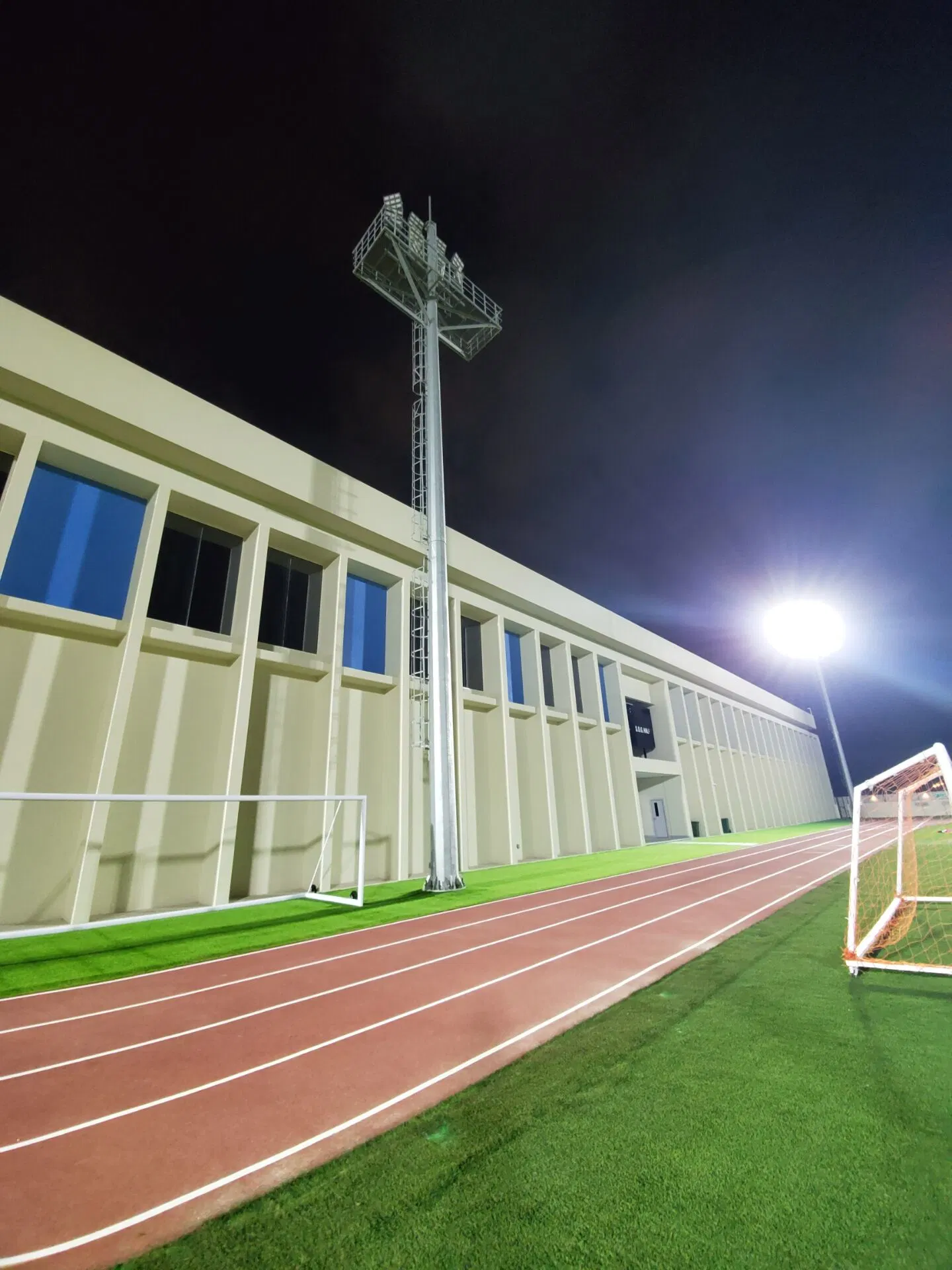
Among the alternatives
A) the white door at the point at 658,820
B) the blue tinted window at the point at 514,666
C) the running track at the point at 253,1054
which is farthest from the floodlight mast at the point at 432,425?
the white door at the point at 658,820

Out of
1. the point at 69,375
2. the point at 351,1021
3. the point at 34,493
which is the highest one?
the point at 69,375

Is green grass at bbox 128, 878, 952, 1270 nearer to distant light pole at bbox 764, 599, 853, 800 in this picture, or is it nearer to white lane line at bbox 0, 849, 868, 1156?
white lane line at bbox 0, 849, 868, 1156

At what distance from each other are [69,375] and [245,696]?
22.2 ft

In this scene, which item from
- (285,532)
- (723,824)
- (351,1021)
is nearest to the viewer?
(351,1021)

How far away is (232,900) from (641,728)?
21.7m

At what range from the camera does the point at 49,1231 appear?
192cm

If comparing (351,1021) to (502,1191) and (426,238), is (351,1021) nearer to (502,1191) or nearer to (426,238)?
(502,1191)

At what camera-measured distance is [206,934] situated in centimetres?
705

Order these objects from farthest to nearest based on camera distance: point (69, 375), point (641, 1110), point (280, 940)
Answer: point (69, 375), point (280, 940), point (641, 1110)

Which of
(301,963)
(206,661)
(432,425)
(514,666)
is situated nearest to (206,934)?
(301,963)

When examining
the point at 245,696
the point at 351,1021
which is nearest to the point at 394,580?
the point at 245,696

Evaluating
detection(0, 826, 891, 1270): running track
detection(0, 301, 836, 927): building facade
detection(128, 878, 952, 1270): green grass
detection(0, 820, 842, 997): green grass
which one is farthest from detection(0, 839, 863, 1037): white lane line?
detection(0, 301, 836, 927): building facade

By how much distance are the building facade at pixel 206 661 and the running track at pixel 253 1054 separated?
4.96m

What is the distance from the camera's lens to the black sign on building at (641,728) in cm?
2651
